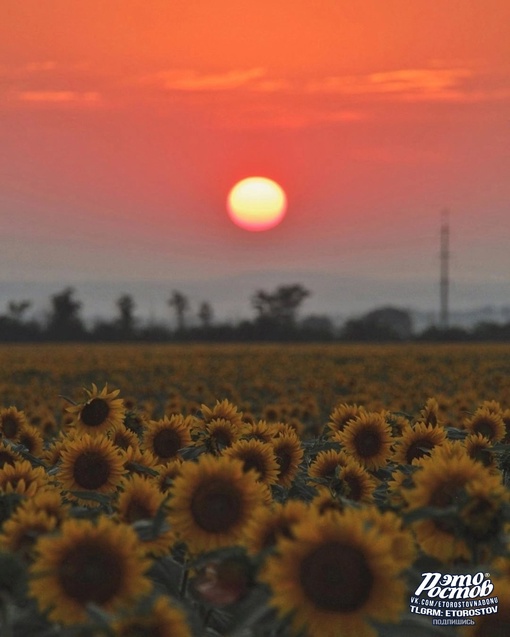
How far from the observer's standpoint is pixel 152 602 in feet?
8.23

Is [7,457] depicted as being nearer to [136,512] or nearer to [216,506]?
[136,512]

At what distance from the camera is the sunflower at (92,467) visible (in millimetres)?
4336

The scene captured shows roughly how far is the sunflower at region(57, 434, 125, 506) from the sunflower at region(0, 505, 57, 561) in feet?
4.10

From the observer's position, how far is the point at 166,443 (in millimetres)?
5109

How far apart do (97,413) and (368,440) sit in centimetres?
134

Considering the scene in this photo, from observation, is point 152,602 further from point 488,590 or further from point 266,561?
point 488,590

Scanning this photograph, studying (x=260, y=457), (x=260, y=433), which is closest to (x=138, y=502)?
(x=260, y=457)

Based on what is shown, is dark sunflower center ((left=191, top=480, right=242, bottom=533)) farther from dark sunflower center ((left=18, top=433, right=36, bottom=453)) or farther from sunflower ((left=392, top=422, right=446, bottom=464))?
dark sunflower center ((left=18, top=433, right=36, bottom=453))

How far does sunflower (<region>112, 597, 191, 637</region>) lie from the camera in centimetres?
243

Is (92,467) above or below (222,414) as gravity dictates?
below

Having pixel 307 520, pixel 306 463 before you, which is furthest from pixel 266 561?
pixel 306 463

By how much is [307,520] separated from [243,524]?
1.85ft

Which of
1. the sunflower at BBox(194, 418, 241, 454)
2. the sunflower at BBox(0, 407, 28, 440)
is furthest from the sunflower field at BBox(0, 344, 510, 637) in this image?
the sunflower at BBox(0, 407, 28, 440)

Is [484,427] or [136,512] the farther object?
[484,427]
